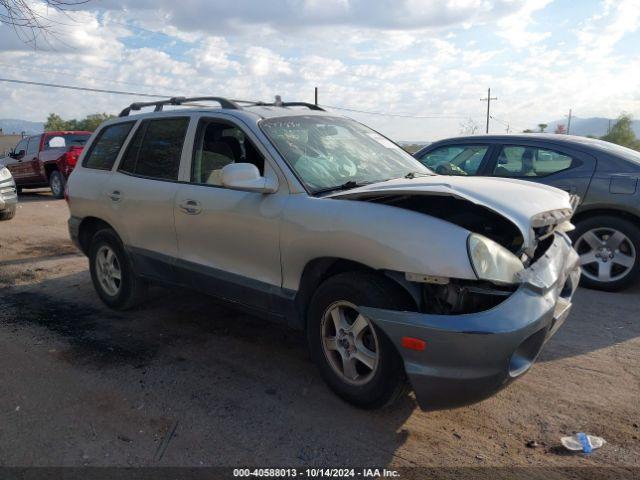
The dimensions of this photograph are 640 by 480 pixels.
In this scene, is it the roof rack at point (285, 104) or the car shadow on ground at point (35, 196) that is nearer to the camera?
the roof rack at point (285, 104)

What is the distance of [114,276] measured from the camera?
527 centimetres

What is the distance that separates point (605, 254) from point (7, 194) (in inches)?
413

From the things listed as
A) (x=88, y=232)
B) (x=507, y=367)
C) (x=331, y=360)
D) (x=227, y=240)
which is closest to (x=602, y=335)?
(x=507, y=367)

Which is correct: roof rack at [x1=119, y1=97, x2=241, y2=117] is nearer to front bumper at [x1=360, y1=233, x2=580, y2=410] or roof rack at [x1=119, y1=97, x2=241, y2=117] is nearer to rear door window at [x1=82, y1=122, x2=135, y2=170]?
rear door window at [x1=82, y1=122, x2=135, y2=170]

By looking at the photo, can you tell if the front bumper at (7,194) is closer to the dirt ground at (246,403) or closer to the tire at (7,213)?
the tire at (7,213)

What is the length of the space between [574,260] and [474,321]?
1.41 meters

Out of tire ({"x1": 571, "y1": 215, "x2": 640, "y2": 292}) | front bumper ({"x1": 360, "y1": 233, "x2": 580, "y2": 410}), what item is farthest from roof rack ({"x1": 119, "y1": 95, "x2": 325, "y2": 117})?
tire ({"x1": 571, "y1": 215, "x2": 640, "y2": 292})

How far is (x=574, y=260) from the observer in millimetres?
3635

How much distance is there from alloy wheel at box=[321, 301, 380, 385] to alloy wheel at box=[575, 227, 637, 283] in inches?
148

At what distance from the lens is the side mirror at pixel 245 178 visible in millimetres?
3498

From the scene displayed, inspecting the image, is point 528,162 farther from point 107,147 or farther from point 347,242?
point 107,147

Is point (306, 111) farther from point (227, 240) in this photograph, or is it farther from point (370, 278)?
point (370, 278)

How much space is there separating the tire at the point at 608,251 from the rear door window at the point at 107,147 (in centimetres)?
494

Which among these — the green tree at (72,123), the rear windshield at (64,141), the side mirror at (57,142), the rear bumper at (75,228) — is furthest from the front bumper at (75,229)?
the green tree at (72,123)
